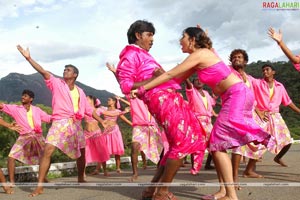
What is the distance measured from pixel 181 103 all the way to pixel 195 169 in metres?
0.71

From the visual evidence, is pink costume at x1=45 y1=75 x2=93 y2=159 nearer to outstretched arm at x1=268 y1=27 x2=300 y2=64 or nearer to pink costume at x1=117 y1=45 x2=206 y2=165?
pink costume at x1=117 y1=45 x2=206 y2=165

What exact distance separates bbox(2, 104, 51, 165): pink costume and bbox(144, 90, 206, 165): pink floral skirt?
11.4 feet

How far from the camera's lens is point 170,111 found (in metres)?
4.27

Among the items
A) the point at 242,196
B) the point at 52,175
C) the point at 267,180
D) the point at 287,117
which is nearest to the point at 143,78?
the point at 242,196

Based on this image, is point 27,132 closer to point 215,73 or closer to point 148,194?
point 148,194

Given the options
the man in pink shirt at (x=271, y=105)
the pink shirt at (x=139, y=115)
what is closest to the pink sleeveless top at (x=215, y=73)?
the man in pink shirt at (x=271, y=105)

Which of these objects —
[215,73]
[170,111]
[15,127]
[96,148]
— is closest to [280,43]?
[215,73]

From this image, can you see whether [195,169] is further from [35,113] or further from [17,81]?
[17,81]

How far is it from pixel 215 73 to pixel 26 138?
410cm

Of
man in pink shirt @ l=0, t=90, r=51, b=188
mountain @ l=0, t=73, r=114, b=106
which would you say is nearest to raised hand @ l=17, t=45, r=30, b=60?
man in pink shirt @ l=0, t=90, r=51, b=188

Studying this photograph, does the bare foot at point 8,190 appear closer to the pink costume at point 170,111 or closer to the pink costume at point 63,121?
the pink costume at point 63,121

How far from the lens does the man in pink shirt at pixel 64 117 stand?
19.3ft

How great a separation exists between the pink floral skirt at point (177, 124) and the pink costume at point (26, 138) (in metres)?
3.47

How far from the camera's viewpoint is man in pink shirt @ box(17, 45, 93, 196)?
5.88m
